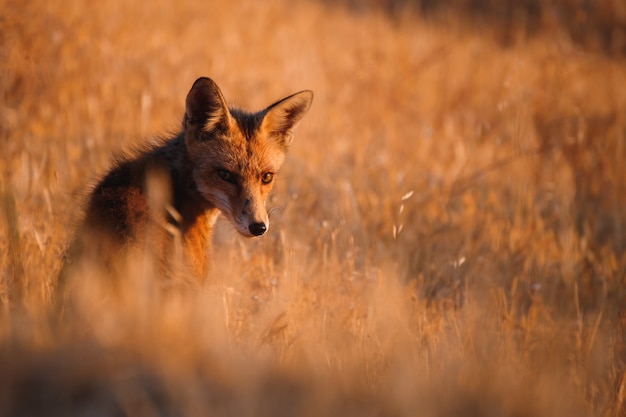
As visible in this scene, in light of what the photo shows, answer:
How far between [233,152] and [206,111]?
1.04ft

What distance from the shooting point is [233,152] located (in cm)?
446

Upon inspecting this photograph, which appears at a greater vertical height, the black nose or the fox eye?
the fox eye

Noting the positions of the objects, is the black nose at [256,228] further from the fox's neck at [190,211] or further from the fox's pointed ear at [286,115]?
the fox's pointed ear at [286,115]

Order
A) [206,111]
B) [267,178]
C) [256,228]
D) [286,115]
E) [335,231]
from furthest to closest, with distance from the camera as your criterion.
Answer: [335,231]
[286,115]
[267,178]
[206,111]
[256,228]

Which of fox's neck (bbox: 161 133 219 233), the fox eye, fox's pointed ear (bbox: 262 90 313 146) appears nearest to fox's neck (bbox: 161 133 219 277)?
fox's neck (bbox: 161 133 219 233)

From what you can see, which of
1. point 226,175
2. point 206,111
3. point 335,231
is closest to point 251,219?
point 226,175

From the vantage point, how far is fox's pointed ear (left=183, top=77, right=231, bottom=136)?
14.2 ft

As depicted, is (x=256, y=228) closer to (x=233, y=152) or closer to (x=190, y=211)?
(x=190, y=211)

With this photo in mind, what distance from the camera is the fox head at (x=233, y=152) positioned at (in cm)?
423

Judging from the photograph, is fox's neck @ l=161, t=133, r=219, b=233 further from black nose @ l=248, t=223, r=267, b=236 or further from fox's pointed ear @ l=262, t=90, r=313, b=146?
fox's pointed ear @ l=262, t=90, r=313, b=146

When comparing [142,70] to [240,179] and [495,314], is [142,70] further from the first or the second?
[495,314]

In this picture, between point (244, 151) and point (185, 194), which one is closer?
point (185, 194)

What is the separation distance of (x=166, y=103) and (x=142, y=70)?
27.4 inches

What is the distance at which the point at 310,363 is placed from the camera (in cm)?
322
